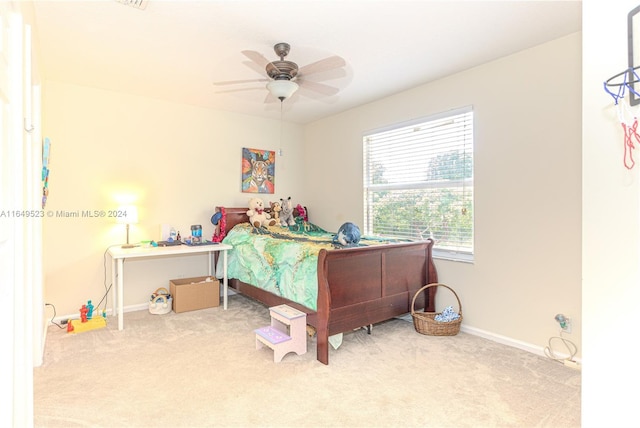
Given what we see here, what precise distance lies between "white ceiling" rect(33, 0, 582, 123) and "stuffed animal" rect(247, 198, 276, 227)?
1.45m

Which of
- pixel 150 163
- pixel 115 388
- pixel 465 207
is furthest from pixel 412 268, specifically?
pixel 150 163

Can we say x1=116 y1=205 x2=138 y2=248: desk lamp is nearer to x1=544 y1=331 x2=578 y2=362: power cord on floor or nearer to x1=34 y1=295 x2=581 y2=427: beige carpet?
x1=34 y1=295 x2=581 y2=427: beige carpet

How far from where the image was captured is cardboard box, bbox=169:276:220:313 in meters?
3.59

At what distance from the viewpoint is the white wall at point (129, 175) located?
3342 mm

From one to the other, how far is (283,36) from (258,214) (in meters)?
2.32

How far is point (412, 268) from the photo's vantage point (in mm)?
3070

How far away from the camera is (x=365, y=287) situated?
2.66 metres

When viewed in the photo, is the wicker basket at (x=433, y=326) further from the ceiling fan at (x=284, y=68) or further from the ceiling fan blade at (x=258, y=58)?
the ceiling fan blade at (x=258, y=58)
